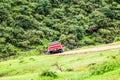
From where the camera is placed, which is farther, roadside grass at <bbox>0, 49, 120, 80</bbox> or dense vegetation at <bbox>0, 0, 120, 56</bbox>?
dense vegetation at <bbox>0, 0, 120, 56</bbox>

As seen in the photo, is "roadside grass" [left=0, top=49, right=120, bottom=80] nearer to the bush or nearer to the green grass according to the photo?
the green grass

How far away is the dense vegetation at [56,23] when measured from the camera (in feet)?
309

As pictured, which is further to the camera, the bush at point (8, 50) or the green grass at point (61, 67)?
the bush at point (8, 50)

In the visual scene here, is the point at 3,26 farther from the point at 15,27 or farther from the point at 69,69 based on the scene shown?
the point at 69,69

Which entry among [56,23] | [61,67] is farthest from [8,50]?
[61,67]

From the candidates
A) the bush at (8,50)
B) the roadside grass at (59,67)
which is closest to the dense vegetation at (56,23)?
the bush at (8,50)

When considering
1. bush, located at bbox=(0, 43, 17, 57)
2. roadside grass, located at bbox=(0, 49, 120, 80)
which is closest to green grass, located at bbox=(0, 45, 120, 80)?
roadside grass, located at bbox=(0, 49, 120, 80)

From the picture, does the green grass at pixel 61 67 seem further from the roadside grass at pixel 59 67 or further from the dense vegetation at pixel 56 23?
the dense vegetation at pixel 56 23

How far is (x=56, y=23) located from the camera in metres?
110

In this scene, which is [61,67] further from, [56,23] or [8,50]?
[56,23]

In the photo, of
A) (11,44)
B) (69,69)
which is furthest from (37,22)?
(69,69)

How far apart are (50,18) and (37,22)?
844 cm

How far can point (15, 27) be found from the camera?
99875 millimetres

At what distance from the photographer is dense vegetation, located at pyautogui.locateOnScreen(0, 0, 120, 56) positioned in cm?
9425
